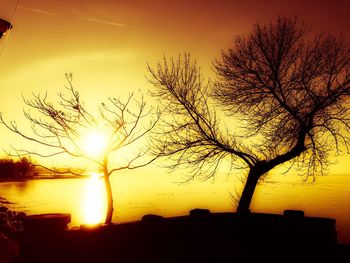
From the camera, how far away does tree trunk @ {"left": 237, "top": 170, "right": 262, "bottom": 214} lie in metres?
11.7

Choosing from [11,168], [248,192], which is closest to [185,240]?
[248,192]

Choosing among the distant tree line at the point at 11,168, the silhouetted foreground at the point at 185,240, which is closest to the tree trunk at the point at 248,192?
the silhouetted foreground at the point at 185,240

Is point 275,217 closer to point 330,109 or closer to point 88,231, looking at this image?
point 330,109

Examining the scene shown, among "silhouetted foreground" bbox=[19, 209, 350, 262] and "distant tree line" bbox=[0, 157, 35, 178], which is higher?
"distant tree line" bbox=[0, 157, 35, 178]

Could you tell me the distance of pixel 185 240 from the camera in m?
8.25

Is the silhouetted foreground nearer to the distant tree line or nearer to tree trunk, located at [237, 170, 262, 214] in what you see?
tree trunk, located at [237, 170, 262, 214]

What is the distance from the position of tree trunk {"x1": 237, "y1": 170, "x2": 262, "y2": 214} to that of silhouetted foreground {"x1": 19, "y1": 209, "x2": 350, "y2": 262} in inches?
71.4

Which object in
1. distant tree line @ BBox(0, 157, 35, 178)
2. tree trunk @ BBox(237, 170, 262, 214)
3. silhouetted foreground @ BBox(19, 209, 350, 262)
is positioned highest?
distant tree line @ BBox(0, 157, 35, 178)

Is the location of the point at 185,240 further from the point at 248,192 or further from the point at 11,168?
the point at 11,168

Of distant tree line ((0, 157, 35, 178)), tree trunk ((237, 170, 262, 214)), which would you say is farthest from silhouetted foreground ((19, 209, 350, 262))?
distant tree line ((0, 157, 35, 178))

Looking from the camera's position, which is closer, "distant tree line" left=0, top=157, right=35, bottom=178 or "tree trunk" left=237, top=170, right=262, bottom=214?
"tree trunk" left=237, top=170, right=262, bottom=214

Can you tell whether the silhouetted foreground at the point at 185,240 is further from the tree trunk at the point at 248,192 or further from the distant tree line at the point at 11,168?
the distant tree line at the point at 11,168

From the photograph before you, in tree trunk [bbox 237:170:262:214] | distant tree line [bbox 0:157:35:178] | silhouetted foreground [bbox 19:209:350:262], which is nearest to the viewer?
silhouetted foreground [bbox 19:209:350:262]

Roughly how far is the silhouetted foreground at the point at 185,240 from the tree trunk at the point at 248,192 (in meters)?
1.81
